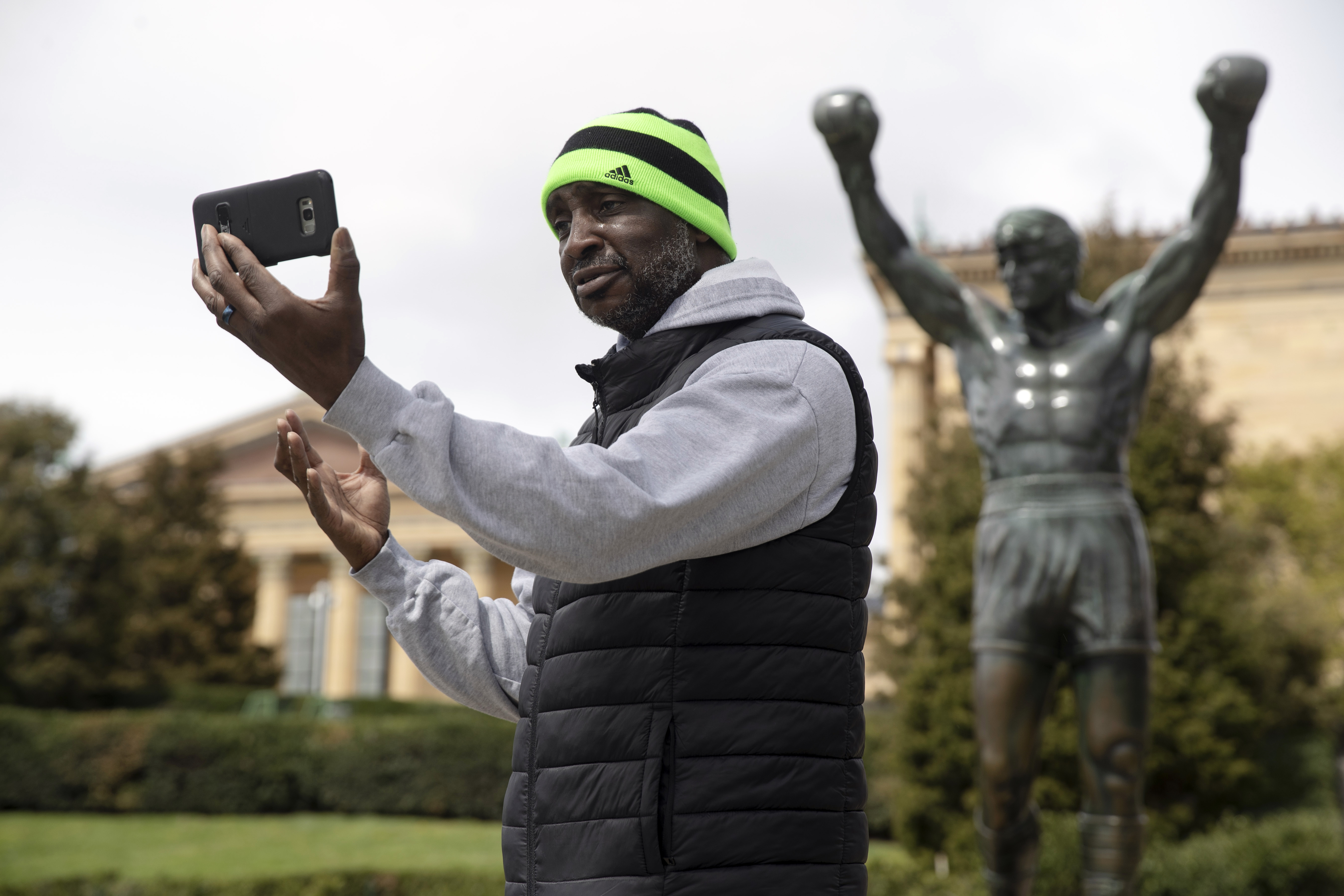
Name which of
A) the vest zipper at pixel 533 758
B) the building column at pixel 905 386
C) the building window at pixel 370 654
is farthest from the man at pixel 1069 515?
the building window at pixel 370 654

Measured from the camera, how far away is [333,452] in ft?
138

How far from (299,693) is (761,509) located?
1513 inches

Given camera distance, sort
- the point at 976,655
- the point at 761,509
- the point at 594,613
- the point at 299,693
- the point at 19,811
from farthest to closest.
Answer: the point at 299,693, the point at 19,811, the point at 976,655, the point at 594,613, the point at 761,509

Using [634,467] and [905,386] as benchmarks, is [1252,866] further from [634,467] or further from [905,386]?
[905,386]

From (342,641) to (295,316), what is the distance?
49.2m

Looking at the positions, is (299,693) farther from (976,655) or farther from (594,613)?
(594,613)

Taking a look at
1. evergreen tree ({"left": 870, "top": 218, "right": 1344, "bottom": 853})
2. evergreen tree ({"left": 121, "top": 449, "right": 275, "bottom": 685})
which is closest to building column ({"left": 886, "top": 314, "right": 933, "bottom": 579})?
evergreen tree ({"left": 870, "top": 218, "right": 1344, "bottom": 853})

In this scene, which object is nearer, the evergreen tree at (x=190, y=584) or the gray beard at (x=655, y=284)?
the gray beard at (x=655, y=284)

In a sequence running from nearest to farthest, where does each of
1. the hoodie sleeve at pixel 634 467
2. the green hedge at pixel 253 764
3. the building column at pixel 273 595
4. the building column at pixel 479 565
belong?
the hoodie sleeve at pixel 634 467
the green hedge at pixel 253 764
the building column at pixel 479 565
the building column at pixel 273 595

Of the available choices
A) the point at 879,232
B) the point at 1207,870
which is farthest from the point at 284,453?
the point at 1207,870

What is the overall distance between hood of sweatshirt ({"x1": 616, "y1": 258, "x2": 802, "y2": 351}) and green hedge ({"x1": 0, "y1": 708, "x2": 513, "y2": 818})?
18352 mm

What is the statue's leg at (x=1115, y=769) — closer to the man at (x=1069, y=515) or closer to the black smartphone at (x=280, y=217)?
the man at (x=1069, y=515)

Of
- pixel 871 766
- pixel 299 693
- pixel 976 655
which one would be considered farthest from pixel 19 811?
pixel 976 655

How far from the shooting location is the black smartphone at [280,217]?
5.46 feet
